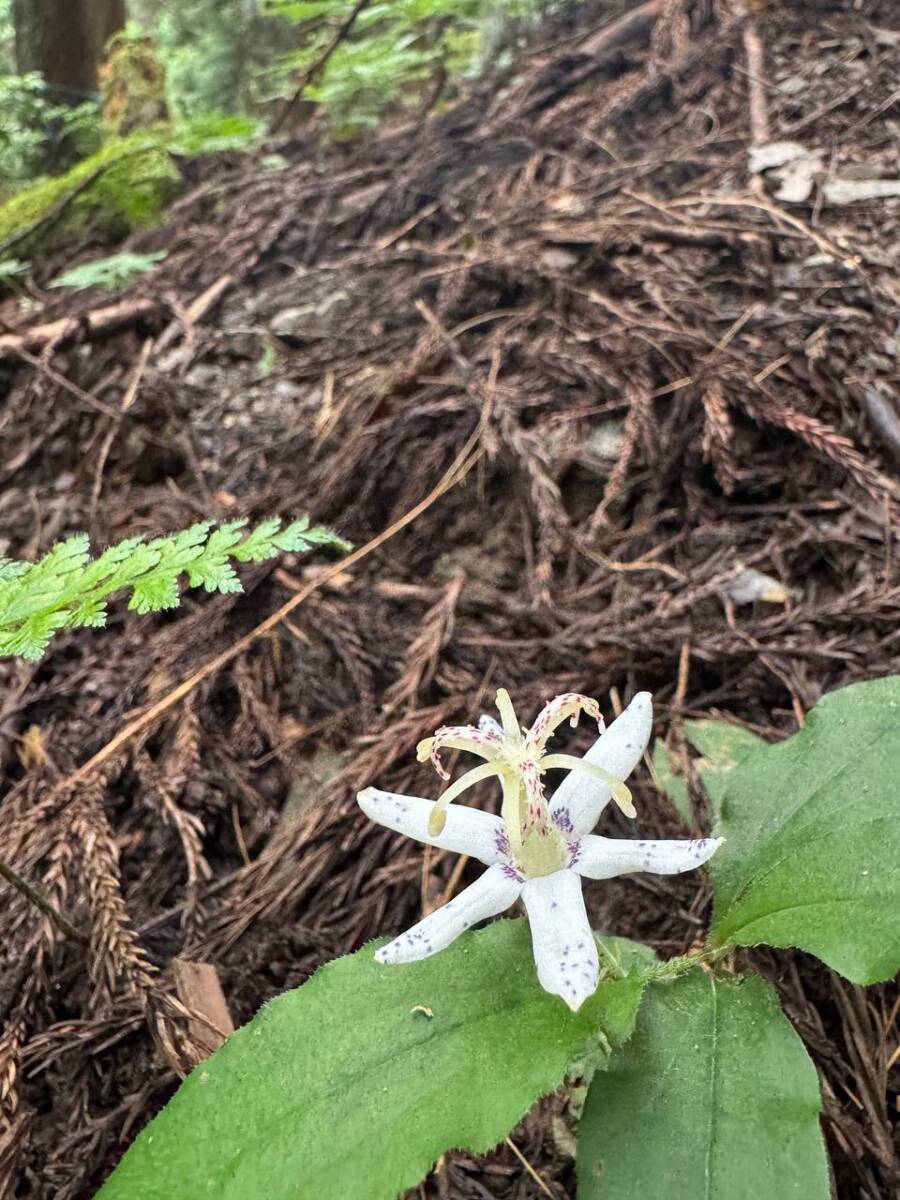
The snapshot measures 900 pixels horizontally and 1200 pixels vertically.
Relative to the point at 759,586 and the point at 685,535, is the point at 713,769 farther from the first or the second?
the point at 685,535

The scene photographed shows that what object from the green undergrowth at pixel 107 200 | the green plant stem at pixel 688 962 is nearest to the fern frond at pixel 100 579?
the green plant stem at pixel 688 962

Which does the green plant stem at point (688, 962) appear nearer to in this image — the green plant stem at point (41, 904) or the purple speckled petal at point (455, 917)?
the purple speckled petal at point (455, 917)

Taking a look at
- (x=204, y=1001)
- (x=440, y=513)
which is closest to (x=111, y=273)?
(x=440, y=513)

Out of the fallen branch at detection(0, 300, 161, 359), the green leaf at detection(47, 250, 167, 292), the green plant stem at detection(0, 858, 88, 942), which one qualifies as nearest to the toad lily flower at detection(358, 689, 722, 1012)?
the green plant stem at detection(0, 858, 88, 942)

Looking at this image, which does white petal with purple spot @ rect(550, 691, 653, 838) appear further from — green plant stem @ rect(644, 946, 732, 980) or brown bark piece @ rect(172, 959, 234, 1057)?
brown bark piece @ rect(172, 959, 234, 1057)

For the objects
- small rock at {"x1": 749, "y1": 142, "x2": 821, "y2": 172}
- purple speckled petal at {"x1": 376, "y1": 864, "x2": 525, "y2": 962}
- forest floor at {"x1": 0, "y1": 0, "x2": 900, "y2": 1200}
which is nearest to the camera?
purple speckled petal at {"x1": 376, "y1": 864, "x2": 525, "y2": 962}

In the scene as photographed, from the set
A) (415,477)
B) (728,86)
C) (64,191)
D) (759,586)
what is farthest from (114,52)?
(759,586)
